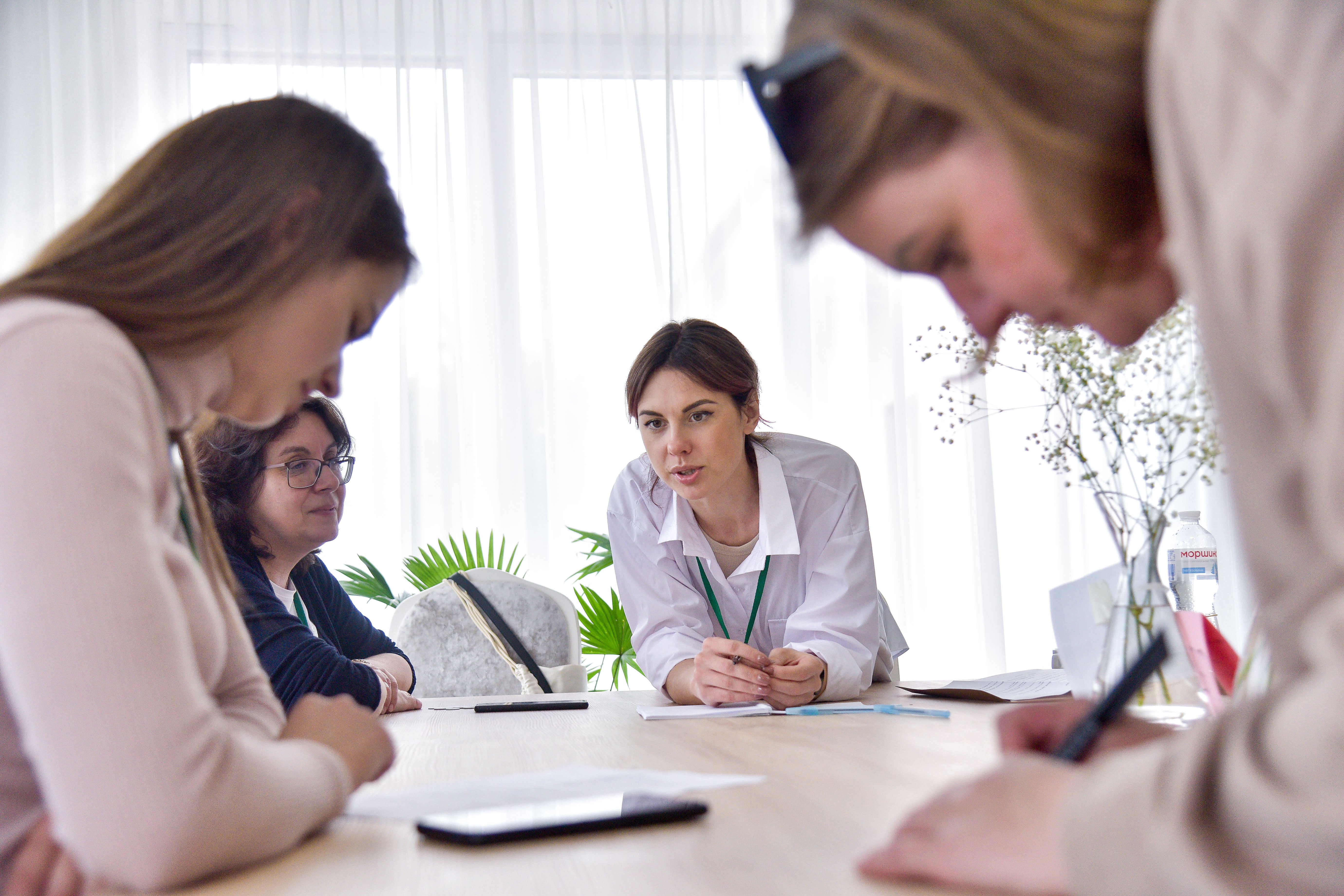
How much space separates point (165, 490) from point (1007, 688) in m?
1.48

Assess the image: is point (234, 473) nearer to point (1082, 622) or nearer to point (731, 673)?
point (731, 673)

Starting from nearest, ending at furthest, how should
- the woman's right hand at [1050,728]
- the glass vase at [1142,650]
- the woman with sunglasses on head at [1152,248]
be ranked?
the woman with sunglasses on head at [1152,248]
the woman's right hand at [1050,728]
the glass vase at [1142,650]

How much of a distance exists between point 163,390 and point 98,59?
4.17 meters

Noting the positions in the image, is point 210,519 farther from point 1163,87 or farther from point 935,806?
point 1163,87

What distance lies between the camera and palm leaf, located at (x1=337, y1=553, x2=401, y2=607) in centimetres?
399

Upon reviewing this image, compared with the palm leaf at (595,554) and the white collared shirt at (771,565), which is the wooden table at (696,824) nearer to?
the white collared shirt at (771,565)

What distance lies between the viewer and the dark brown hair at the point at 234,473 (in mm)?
2131

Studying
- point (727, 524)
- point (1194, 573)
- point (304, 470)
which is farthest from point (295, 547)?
point (1194, 573)

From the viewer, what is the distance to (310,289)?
3.01ft

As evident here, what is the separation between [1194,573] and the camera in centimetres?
279

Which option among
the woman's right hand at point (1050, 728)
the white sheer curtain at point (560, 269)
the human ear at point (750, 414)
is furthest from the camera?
the white sheer curtain at point (560, 269)

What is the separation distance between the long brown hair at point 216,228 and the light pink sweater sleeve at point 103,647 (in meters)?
0.10

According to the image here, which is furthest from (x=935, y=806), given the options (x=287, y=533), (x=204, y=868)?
(x=287, y=533)

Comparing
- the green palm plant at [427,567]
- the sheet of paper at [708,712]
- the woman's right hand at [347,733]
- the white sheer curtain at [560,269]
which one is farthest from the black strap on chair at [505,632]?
the woman's right hand at [347,733]
